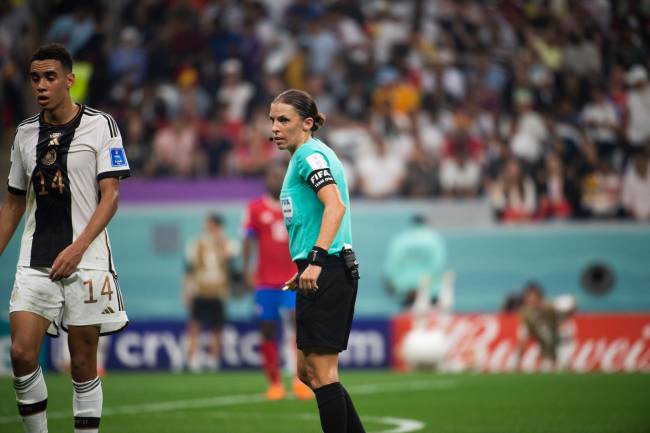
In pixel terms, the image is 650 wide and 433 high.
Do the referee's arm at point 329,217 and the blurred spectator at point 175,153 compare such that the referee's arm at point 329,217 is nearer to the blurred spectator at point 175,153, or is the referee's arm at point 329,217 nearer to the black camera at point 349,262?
the black camera at point 349,262

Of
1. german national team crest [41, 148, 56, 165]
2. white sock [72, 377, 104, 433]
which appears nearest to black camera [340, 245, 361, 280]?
white sock [72, 377, 104, 433]

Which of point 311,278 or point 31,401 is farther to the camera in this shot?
point 31,401

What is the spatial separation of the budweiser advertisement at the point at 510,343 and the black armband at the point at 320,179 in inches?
487

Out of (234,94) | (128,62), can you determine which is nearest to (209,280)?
(234,94)

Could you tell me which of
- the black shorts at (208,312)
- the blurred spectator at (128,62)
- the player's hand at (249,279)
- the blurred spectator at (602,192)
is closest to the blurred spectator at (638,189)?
the blurred spectator at (602,192)

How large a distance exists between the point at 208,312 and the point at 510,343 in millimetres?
5175

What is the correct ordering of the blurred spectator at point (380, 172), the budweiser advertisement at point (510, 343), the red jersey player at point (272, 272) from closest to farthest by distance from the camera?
the red jersey player at point (272, 272)
the budweiser advertisement at point (510, 343)
the blurred spectator at point (380, 172)

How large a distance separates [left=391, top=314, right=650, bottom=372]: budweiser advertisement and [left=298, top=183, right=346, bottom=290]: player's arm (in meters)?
12.4

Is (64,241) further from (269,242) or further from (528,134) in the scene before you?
(528,134)

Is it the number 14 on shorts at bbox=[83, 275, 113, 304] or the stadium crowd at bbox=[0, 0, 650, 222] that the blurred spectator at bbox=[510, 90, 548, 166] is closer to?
the stadium crowd at bbox=[0, 0, 650, 222]

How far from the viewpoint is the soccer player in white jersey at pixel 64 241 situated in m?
7.25

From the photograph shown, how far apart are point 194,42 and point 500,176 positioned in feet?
22.0

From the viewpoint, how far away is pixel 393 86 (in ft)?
73.9

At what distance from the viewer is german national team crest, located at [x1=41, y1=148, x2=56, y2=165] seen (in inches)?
288
